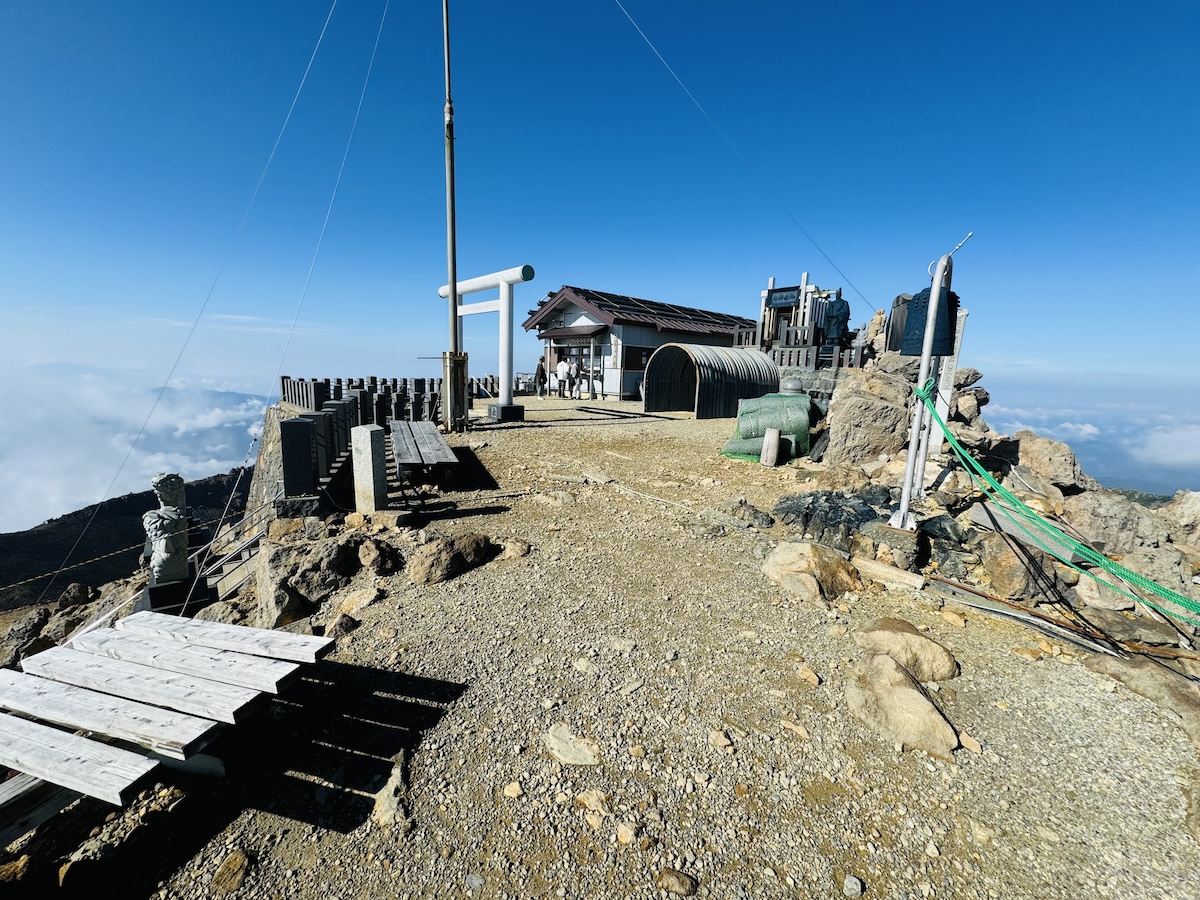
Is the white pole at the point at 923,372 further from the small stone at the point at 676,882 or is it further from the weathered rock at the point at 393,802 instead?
the weathered rock at the point at 393,802

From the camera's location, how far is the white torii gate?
1264cm

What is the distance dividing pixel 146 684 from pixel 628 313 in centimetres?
2174

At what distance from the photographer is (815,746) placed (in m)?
2.90

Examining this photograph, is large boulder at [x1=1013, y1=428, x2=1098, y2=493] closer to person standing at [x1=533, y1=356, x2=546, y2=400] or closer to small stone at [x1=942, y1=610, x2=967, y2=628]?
small stone at [x1=942, y1=610, x2=967, y2=628]

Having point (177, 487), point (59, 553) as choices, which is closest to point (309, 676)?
point (177, 487)

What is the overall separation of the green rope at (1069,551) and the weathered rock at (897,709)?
227cm

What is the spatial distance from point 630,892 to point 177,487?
5.40m

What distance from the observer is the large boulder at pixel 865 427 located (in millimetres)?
8562

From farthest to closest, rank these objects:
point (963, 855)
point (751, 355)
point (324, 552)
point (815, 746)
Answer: point (751, 355) < point (324, 552) < point (815, 746) < point (963, 855)

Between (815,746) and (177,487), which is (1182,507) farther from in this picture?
(177,487)

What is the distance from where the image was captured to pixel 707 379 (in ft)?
49.7

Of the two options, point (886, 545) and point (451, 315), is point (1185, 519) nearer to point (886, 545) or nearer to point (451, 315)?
point (886, 545)

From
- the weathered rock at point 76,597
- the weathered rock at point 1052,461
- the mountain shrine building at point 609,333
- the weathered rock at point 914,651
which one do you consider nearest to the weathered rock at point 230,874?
the weathered rock at point 914,651

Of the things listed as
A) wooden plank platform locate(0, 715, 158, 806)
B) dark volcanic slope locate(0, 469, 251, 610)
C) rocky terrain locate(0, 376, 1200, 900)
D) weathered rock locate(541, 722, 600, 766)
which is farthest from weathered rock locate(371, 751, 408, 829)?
dark volcanic slope locate(0, 469, 251, 610)
